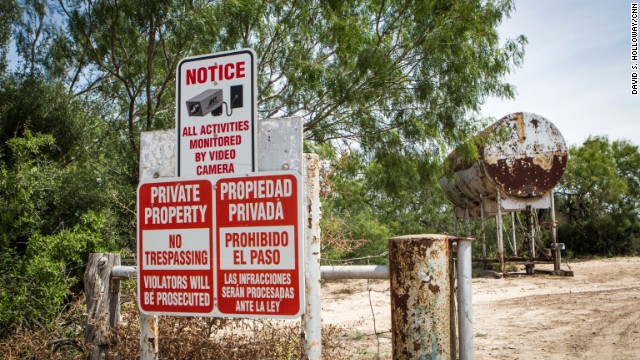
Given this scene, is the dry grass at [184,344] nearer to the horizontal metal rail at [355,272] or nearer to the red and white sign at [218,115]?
the horizontal metal rail at [355,272]

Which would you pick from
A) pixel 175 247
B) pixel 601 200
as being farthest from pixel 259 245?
pixel 601 200

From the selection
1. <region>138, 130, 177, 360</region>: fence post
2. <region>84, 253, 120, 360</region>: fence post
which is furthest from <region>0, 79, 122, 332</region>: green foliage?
<region>138, 130, 177, 360</region>: fence post

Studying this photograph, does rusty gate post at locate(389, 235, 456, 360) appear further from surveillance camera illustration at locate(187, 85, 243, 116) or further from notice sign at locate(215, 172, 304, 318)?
surveillance camera illustration at locate(187, 85, 243, 116)

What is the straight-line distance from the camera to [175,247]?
2.60 meters

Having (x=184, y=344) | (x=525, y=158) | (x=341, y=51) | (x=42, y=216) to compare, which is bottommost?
(x=184, y=344)

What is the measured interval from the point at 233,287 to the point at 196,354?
1.58 metres

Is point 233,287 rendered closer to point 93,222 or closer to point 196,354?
point 196,354

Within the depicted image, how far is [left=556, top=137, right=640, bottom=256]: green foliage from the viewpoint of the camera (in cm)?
2395

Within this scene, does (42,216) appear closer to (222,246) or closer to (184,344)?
(184,344)

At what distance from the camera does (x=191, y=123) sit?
258 centimetres

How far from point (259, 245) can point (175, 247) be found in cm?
44

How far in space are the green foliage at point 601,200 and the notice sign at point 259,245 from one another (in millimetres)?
24393

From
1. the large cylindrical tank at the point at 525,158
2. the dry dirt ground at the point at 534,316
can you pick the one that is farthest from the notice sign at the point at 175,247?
the large cylindrical tank at the point at 525,158

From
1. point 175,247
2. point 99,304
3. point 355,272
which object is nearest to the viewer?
point 175,247
